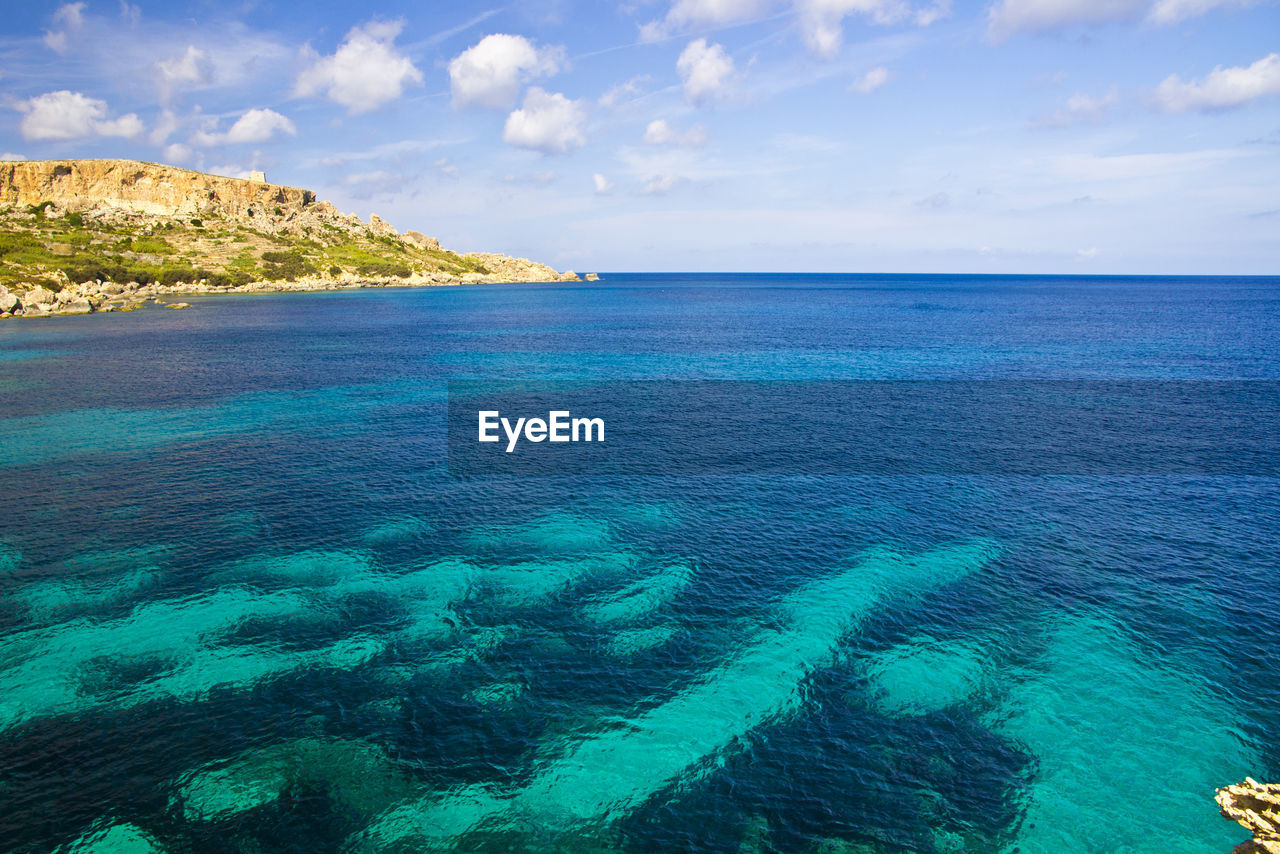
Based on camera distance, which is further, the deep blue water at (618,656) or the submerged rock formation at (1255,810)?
the deep blue water at (618,656)

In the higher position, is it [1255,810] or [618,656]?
[618,656]

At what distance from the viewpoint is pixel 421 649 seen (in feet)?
148

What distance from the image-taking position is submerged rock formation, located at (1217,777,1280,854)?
30188 millimetres

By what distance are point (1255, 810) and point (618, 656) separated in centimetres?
3374

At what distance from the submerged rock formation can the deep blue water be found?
952 mm

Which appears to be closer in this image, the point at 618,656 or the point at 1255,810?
the point at 1255,810

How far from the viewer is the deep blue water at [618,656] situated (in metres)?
32.9

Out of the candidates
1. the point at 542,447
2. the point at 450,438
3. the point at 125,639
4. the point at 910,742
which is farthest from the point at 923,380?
the point at 125,639

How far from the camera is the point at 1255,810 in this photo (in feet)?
106

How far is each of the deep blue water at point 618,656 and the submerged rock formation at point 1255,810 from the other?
952 mm

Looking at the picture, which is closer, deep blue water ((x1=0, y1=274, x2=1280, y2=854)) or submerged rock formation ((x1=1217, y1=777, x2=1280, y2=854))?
submerged rock formation ((x1=1217, y1=777, x2=1280, y2=854))

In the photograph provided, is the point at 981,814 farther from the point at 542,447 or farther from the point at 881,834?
the point at 542,447

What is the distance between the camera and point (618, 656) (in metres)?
44.5

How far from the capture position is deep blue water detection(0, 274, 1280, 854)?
1294 inches
